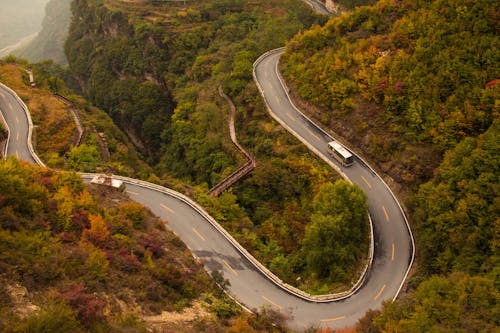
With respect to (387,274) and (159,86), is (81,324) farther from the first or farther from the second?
(159,86)

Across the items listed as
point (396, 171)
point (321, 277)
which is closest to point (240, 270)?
point (321, 277)

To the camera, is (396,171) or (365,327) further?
(396,171)

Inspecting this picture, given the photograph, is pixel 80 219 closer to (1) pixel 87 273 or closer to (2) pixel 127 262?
(2) pixel 127 262

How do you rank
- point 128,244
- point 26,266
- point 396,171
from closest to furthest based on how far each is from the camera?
point 26,266
point 128,244
point 396,171

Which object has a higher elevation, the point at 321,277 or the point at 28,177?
the point at 28,177

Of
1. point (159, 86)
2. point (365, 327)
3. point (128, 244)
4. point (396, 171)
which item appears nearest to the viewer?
point (365, 327)

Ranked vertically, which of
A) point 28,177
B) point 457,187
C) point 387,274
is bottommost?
point 387,274

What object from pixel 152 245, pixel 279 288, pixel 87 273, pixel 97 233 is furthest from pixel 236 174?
pixel 87 273

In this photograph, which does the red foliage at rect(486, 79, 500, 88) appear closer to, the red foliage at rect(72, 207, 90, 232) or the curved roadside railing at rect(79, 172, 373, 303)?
the curved roadside railing at rect(79, 172, 373, 303)
